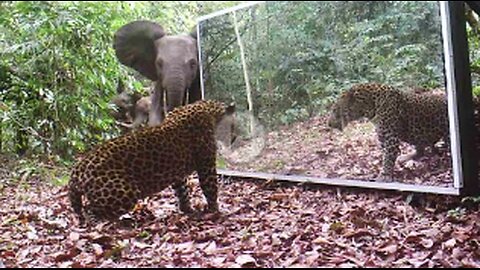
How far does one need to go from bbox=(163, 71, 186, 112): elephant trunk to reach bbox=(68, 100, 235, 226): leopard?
104cm

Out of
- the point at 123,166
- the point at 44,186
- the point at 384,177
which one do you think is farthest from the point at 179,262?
the point at 44,186

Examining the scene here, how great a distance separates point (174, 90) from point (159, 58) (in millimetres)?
381

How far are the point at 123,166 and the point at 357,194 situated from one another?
152 cm

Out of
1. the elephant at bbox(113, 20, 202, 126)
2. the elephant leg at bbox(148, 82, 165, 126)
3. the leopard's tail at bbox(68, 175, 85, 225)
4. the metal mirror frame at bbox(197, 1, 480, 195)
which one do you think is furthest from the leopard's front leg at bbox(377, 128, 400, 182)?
the elephant leg at bbox(148, 82, 165, 126)

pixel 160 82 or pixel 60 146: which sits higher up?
pixel 160 82

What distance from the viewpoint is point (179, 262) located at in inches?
91.7

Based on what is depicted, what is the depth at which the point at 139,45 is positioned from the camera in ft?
17.4

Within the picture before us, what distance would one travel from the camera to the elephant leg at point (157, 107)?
17.1ft

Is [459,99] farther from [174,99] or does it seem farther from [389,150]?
[174,99]

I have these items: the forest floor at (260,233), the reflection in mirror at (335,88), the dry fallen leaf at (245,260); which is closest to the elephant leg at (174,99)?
the reflection in mirror at (335,88)

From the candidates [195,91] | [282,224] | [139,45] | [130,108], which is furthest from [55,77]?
[282,224]

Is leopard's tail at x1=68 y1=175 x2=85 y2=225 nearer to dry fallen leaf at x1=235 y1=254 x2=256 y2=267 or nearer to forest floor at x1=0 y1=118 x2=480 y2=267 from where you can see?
forest floor at x1=0 y1=118 x2=480 y2=267

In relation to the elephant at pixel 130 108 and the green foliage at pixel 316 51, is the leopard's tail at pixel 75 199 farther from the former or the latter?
the elephant at pixel 130 108

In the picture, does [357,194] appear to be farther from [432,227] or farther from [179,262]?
[179,262]
